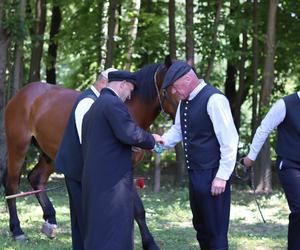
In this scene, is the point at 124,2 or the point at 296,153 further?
the point at 124,2

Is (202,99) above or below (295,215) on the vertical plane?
above

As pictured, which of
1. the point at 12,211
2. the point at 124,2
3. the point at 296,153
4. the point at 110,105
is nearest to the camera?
the point at 110,105

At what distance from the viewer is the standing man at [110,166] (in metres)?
4.92

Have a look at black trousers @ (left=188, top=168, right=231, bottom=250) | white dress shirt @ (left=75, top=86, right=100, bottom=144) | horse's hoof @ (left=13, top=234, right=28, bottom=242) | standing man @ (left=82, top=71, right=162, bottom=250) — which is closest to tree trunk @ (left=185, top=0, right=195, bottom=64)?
horse's hoof @ (left=13, top=234, right=28, bottom=242)

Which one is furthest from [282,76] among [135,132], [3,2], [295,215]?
[135,132]

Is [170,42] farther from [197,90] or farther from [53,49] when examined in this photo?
[197,90]

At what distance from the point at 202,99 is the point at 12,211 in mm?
3707

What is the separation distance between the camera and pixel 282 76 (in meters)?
17.7

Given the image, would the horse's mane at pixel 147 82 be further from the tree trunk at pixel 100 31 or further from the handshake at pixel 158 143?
the tree trunk at pixel 100 31

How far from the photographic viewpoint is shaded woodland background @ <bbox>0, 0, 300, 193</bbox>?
13.8m

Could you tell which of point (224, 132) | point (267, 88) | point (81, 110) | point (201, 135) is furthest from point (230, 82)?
point (224, 132)

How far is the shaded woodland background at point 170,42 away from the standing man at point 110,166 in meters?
7.12

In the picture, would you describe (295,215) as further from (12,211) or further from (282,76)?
(282,76)

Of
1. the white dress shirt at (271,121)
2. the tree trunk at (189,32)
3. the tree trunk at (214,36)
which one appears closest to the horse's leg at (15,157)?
the white dress shirt at (271,121)
